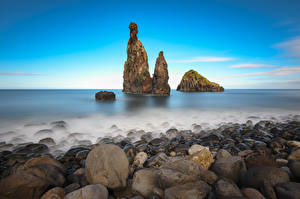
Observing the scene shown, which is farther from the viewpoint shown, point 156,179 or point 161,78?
point 161,78

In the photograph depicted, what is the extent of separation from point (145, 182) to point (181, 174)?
2.57 ft

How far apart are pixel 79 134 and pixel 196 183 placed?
763cm

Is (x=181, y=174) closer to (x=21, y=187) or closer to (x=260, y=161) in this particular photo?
(x=260, y=161)

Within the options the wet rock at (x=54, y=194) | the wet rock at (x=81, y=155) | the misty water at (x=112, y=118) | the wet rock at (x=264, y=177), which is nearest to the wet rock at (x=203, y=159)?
the wet rock at (x=264, y=177)

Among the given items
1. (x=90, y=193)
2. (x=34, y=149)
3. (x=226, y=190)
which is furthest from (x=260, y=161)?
(x=34, y=149)

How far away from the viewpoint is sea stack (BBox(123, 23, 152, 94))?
240 ft

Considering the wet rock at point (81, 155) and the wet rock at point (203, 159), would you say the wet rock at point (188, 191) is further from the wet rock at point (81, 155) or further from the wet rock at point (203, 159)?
the wet rock at point (81, 155)

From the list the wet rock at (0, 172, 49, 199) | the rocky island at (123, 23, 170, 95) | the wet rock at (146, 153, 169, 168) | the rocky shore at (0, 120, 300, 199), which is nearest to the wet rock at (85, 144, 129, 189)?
the rocky shore at (0, 120, 300, 199)

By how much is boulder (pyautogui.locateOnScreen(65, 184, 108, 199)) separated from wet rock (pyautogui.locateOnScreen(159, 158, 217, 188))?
1099mm

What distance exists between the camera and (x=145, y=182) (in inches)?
122

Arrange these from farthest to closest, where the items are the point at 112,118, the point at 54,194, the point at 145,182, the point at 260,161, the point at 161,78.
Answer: the point at 161,78
the point at 112,118
the point at 260,161
the point at 145,182
the point at 54,194

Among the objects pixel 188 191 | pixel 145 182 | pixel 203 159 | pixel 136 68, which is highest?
pixel 136 68

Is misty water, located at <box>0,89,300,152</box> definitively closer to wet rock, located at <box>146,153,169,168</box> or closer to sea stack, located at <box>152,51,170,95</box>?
wet rock, located at <box>146,153,169,168</box>

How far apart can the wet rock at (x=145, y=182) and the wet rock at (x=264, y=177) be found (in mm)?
1793
